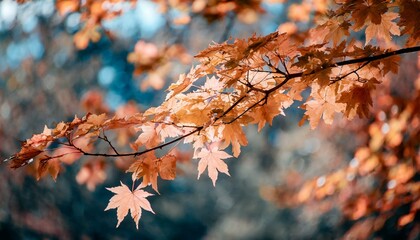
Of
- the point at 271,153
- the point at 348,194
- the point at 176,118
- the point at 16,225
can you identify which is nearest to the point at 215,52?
the point at 176,118

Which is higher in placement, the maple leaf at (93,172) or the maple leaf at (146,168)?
the maple leaf at (93,172)

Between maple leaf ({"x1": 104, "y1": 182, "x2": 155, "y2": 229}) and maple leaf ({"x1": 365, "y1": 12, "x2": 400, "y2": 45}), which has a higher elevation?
maple leaf ({"x1": 365, "y1": 12, "x2": 400, "y2": 45})

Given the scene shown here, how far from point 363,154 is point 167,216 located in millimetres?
6498

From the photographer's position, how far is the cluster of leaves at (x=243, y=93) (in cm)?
118

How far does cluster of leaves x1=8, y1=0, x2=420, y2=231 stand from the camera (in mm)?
1183

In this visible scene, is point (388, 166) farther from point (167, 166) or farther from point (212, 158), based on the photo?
point (167, 166)

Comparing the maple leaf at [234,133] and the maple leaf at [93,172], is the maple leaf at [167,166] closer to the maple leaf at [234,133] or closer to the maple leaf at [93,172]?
the maple leaf at [234,133]

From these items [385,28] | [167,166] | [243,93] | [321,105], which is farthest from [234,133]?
[385,28]

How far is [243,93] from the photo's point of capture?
1.25 m

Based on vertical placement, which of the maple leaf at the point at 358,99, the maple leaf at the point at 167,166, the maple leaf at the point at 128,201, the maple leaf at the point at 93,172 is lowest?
the maple leaf at the point at 128,201

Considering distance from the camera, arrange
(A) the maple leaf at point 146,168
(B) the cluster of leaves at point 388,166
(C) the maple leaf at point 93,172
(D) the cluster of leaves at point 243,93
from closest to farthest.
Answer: (D) the cluster of leaves at point 243,93
(A) the maple leaf at point 146,168
(B) the cluster of leaves at point 388,166
(C) the maple leaf at point 93,172

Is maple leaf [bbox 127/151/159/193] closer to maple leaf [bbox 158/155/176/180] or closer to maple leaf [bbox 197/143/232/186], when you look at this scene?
maple leaf [bbox 158/155/176/180]

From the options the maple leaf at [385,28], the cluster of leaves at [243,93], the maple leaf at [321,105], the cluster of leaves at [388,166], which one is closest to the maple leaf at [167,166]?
the cluster of leaves at [243,93]

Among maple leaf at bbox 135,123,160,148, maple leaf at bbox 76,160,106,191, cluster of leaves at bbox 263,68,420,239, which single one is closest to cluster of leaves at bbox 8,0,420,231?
maple leaf at bbox 135,123,160,148
